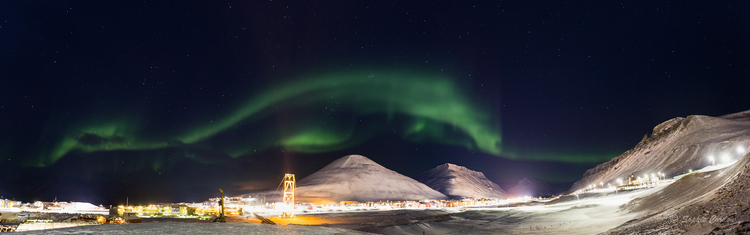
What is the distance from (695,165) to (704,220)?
186066 mm

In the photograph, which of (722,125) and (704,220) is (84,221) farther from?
(722,125)

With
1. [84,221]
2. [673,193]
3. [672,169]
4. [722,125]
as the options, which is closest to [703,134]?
[722,125]

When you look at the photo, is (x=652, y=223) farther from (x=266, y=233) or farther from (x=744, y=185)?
(x=266, y=233)

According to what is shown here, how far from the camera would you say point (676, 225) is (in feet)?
78.7

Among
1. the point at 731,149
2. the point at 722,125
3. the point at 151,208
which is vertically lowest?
the point at 151,208

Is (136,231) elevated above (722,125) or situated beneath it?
situated beneath

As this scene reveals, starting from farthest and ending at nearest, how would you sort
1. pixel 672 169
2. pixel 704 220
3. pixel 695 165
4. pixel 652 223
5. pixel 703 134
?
pixel 703 134 < pixel 672 169 < pixel 695 165 < pixel 652 223 < pixel 704 220

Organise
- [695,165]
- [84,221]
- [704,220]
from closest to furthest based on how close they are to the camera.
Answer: [704,220] < [84,221] < [695,165]

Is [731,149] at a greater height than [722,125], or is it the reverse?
[722,125]

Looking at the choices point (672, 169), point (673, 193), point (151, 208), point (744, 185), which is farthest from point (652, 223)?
point (672, 169)

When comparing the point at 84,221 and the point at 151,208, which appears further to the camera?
the point at 151,208

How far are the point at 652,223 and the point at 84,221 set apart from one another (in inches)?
3310

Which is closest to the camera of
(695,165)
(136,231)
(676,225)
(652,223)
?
(676,225)

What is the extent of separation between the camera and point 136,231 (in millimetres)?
30219
